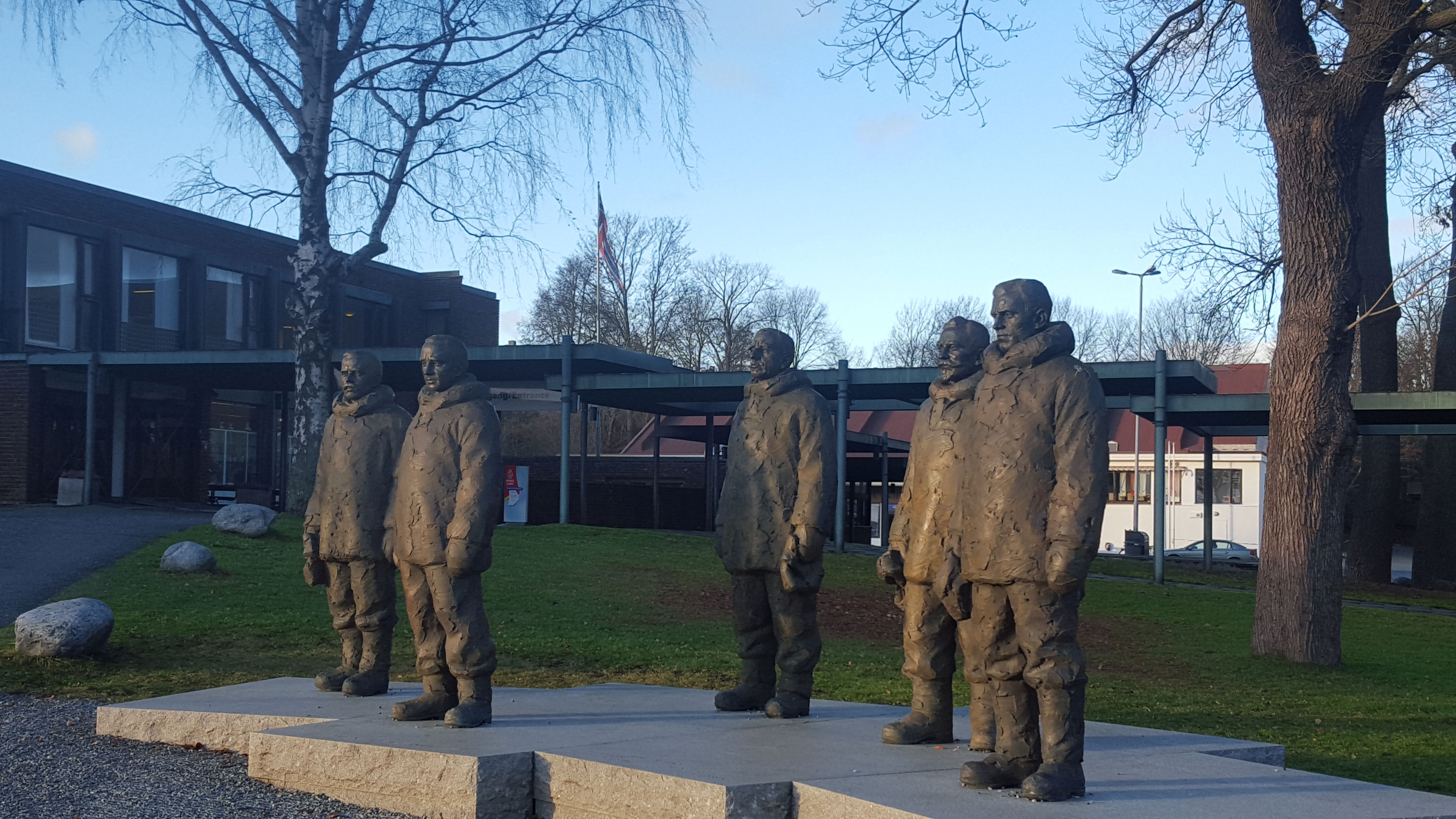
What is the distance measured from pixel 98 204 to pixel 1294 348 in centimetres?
2595

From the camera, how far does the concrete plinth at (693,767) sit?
4930 mm

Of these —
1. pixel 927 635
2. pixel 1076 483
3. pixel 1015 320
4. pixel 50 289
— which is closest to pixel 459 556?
pixel 927 635

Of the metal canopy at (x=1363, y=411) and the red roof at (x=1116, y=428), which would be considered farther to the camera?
the red roof at (x=1116, y=428)

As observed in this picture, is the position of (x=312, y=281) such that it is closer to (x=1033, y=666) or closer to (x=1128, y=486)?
(x=1033, y=666)

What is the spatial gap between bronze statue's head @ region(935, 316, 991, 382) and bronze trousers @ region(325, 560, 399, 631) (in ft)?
11.4

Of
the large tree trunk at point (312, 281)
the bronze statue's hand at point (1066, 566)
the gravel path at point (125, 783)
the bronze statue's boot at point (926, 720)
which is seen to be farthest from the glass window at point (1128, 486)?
the bronze statue's hand at point (1066, 566)

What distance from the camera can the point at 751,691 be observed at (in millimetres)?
7273

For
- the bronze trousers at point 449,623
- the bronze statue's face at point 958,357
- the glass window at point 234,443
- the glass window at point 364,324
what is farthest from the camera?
the glass window at point 364,324

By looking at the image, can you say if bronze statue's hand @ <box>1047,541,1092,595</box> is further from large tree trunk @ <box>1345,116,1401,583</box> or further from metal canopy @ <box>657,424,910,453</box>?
metal canopy @ <box>657,424,910,453</box>

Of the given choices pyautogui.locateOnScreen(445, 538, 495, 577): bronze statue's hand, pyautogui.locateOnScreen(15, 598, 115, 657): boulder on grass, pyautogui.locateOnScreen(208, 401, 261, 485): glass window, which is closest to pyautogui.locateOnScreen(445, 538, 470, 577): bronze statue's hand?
pyautogui.locateOnScreen(445, 538, 495, 577): bronze statue's hand

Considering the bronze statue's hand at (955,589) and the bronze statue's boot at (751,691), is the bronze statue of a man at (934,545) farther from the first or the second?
the bronze statue's boot at (751,691)

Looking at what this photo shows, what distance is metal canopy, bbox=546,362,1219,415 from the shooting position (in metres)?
21.4

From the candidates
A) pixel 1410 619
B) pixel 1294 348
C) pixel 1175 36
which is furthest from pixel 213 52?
pixel 1410 619

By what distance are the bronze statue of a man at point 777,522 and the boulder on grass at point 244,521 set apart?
12342 millimetres
